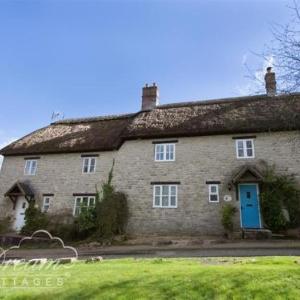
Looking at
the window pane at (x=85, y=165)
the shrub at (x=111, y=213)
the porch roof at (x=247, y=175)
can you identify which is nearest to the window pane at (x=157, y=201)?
the shrub at (x=111, y=213)

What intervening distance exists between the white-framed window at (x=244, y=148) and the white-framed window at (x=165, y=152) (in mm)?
4215

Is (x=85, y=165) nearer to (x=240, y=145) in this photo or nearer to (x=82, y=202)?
(x=82, y=202)

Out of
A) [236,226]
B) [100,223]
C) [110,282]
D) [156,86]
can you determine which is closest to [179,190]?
[236,226]

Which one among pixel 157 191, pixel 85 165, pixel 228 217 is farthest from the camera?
pixel 85 165

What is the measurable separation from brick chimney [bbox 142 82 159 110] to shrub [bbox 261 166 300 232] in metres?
10.7

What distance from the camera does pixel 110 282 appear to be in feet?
21.1

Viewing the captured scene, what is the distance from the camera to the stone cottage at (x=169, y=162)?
17203 mm

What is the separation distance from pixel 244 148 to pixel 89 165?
438 inches

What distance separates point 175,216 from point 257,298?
1257 cm

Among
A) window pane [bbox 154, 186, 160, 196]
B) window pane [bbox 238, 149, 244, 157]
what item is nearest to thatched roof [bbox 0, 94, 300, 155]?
window pane [bbox 238, 149, 244, 157]

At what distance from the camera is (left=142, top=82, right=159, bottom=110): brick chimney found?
76.1 ft

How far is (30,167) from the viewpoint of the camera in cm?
2272

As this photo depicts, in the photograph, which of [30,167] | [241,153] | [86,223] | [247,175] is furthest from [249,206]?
[30,167]

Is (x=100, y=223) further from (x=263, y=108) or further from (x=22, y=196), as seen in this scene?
(x=263, y=108)
